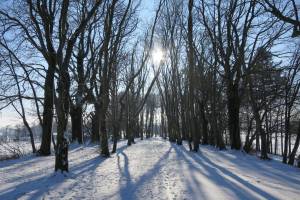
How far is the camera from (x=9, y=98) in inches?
788

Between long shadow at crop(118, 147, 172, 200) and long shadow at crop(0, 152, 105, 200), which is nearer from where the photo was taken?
long shadow at crop(118, 147, 172, 200)

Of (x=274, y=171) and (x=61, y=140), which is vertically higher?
(x=61, y=140)

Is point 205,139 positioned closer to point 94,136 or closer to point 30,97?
point 94,136

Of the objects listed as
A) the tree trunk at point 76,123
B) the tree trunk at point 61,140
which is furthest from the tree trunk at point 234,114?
the tree trunk at point 61,140

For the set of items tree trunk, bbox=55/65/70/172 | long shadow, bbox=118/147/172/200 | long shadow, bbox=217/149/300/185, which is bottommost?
long shadow, bbox=217/149/300/185

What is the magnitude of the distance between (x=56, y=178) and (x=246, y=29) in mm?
14817

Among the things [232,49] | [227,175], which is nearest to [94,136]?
[232,49]

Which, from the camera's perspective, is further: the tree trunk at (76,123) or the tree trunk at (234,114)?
the tree trunk at (76,123)

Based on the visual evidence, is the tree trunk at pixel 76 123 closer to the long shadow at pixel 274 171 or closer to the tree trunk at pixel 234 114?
the tree trunk at pixel 234 114

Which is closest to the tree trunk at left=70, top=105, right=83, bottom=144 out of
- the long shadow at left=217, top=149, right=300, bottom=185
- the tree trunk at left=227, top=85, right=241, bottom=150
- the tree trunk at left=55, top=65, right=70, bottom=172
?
the tree trunk at left=227, top=85, right=241, bottom=150

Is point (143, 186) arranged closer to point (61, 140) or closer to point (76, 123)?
point (61, 140)

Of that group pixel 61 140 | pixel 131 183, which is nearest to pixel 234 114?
pixel 61 140

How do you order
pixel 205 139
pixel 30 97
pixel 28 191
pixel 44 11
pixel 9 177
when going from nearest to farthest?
1. pixel 28 191
2. pixel 9 177
3. pixel 44 11
4. pixel 30 97
5. pixel 205 139

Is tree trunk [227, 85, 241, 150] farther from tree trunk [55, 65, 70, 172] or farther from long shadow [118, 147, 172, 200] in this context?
tree trunk [55, 65, 70, 172]
